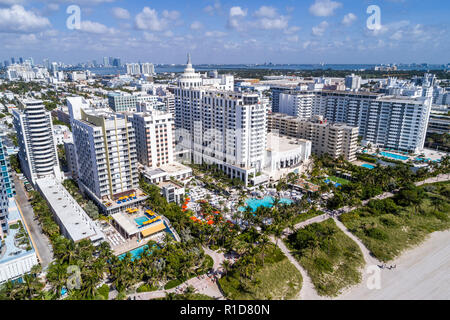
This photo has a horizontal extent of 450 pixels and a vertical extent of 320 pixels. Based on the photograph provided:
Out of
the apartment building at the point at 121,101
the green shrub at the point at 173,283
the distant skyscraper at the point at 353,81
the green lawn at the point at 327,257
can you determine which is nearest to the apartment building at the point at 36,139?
the green shrub at the point at 173,283

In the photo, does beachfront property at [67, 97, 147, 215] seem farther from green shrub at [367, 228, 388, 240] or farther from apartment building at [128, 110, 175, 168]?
green shrub at [367, 228, 388, 240]

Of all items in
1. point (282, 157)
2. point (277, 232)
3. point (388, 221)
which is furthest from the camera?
point (282, 157)

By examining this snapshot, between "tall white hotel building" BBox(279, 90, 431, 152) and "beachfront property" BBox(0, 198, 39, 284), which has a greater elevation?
"tall white hotel building" BBox(279, 90, 431, 152)

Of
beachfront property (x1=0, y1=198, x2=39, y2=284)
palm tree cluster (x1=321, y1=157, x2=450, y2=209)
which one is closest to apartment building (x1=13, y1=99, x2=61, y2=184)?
beachfront property (x1=0, y1=198, x2=39, y2=284)

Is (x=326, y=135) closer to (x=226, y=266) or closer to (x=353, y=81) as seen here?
(x=226, y=266)

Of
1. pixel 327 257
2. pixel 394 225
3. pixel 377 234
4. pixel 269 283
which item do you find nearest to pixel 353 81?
pixel 394 225
